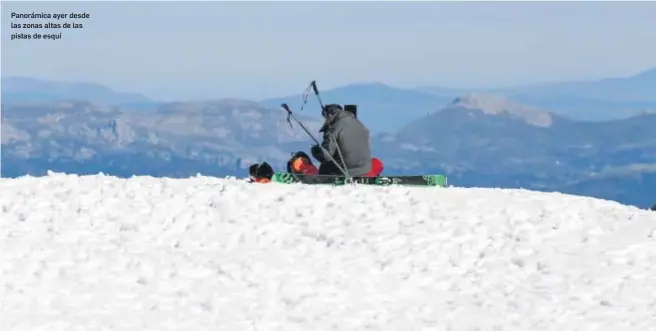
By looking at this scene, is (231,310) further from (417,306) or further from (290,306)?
(417,306)

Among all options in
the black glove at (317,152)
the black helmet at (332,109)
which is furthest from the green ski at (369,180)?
the black helmet at (332,109)

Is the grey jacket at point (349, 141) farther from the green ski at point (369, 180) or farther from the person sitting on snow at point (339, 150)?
the green ski at point (369, 180)

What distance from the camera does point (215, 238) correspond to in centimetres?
2019

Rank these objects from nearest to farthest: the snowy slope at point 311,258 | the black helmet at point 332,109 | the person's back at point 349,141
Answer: the snowy slope at point 311,258 → the black helmet at point 332,109 → the person's back at point 349,141

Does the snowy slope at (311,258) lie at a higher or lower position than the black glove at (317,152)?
lower

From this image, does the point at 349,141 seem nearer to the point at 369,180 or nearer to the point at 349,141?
Answer: the point at 349,141

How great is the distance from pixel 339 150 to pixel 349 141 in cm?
29

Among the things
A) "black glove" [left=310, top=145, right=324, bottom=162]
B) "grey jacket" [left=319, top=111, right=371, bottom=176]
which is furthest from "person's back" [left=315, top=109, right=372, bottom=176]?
"black glove" [left=310, top=145, right=324, bottom=162]

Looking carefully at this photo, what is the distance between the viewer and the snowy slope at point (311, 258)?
17.0 m

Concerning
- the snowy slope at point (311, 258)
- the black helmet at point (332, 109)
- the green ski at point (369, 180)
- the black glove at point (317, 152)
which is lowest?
the snowy slope at point (311, 258)

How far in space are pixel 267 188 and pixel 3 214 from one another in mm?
→ 5028

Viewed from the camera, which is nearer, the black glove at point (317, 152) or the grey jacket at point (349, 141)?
the grey jacket at point (349, 141)

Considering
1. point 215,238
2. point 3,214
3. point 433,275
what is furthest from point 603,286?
point 3,214

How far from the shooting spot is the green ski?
25.6 m
